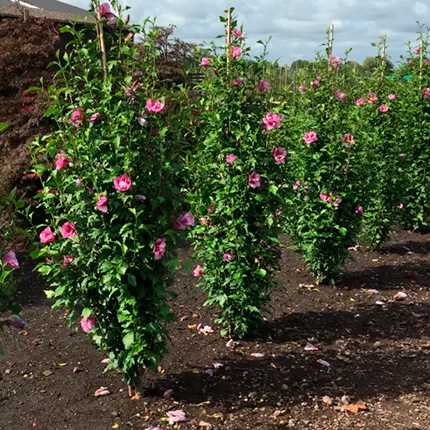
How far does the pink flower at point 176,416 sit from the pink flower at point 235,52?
7.48ft

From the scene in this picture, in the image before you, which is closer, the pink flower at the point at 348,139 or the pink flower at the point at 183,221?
the pink flower at the point at 183,221

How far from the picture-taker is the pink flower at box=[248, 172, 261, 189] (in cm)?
385

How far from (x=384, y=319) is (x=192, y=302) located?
162cm

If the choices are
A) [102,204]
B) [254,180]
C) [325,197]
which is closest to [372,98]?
[325,197]

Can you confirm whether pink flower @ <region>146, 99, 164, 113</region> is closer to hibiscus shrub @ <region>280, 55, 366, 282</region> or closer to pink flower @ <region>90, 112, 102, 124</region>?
pink flower @ <region>90, 112, 102, 124</region>

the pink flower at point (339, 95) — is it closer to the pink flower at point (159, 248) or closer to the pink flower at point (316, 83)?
the pink flower at point (316, 83)

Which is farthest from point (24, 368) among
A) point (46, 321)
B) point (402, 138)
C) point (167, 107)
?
point (402, 138)

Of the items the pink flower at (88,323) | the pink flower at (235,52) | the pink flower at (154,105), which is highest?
the pink flower at (235,52)

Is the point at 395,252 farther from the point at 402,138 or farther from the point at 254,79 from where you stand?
the point at 254,79

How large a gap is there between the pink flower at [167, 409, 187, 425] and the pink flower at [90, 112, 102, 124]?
5.36ft

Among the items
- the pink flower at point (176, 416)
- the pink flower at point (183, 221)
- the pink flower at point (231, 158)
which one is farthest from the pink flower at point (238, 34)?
the pink flower at point (176, 416)

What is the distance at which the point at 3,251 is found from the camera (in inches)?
97.6

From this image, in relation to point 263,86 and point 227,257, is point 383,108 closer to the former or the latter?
point 263,86

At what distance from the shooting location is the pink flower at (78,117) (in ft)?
9.52
